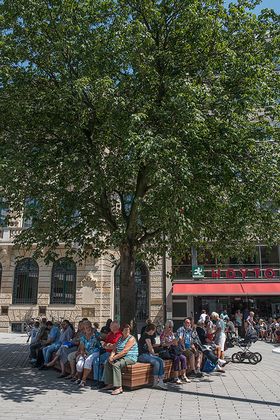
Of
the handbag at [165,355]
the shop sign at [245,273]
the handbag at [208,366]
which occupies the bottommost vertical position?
the handbag at [208,366]

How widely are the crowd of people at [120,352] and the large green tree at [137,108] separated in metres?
1.79

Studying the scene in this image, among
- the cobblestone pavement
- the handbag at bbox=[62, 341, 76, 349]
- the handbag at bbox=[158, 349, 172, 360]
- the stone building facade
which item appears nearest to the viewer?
the cobblestone pavement

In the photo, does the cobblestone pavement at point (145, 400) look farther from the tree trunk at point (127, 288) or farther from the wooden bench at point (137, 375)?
the tree trunk at point (127, 288)

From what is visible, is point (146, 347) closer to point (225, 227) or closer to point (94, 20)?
point (225, 227)

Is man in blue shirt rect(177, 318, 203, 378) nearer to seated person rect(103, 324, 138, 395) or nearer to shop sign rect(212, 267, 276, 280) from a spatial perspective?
seated person rect(103, 324, 138, 395)

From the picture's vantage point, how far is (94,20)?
11.3 meters

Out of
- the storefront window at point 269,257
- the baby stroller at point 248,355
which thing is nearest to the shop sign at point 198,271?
the storefront window at point 269,257

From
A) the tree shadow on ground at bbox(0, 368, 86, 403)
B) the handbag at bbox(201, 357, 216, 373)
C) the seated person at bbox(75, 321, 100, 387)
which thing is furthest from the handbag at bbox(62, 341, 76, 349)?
the handbag at bbox(201, 357, 216, 373)

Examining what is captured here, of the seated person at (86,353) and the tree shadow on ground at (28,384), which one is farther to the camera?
the seated person at (86,353)

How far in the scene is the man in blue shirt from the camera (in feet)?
34.0

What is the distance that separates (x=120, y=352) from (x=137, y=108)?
241 inches

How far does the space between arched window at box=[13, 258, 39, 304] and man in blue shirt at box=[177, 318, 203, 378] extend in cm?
1747

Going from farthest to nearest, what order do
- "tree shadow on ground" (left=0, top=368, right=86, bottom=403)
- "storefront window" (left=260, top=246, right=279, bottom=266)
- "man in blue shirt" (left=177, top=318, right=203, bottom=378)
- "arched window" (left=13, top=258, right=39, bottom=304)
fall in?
"storefront window" (left=260, top=246, right=279, bottom=266), "arched window" (left=13, top=258, right=39, bottom=304), "man in blue shirt" (left=177, top=318, right=203, bottom=378), "tree shadow on ground" (left=0, top=368, right=86, bottom=403)

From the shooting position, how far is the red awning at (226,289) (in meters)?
24.8
